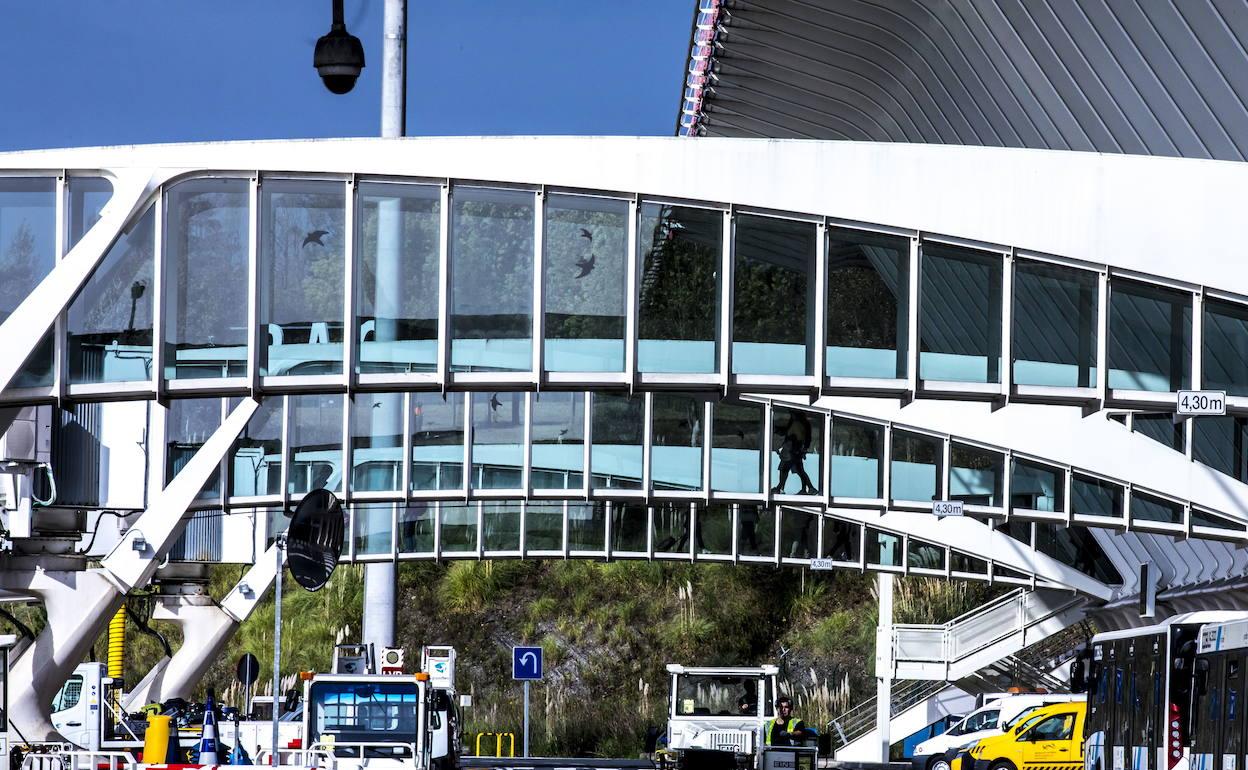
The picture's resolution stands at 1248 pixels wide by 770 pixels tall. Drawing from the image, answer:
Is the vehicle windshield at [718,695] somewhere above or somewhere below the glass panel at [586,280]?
below

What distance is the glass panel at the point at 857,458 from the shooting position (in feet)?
110

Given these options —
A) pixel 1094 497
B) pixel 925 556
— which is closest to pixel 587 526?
pixel 925 556

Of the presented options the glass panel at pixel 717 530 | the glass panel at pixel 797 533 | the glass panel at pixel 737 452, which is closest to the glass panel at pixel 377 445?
the glass panel at pixel 737 452

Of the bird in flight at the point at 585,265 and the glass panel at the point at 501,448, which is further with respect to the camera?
the glass panel at the point at 501,448

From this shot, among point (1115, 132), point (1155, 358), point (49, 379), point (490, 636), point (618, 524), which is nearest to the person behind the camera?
point (49, 379)

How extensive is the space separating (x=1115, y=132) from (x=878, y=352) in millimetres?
12182

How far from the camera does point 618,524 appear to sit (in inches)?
1709

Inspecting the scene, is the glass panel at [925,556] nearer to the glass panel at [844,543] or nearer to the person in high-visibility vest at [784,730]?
the glass panel at [844,543]

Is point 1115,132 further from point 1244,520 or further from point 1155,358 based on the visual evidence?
point 1155,358

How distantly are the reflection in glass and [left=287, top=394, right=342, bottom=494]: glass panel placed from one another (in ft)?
39.7

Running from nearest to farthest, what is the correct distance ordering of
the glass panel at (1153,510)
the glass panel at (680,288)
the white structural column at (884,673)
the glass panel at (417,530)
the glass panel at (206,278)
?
1. the glass panel at (206,278)
2. the glass panel at (680,288)
3. the glass panel at (1153,510)
4. the glass panel at (417,530)
5. the white structural column at (884,673)

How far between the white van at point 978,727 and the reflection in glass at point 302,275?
688 inches

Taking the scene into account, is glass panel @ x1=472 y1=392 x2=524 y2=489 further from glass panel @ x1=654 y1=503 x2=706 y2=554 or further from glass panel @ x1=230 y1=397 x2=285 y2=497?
glass panel @ x1=654 y1=503 x2=706 y2=554

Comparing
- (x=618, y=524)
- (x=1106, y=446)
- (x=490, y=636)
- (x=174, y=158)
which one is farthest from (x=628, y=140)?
(x=490, y=636)
